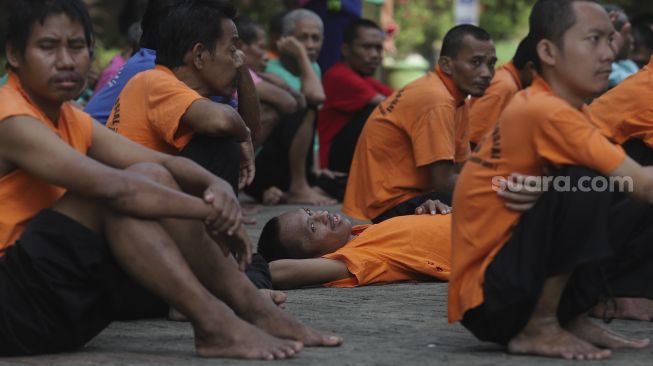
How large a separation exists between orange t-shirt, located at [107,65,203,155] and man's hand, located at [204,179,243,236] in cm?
118

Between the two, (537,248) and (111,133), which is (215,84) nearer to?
(111,133)

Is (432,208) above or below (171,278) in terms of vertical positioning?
below

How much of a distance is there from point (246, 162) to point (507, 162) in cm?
223

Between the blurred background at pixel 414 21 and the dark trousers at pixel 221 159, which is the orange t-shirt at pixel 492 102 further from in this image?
the blurred background at pixel 414 21

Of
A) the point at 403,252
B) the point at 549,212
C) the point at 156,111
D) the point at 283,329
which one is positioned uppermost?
the point at 156,111

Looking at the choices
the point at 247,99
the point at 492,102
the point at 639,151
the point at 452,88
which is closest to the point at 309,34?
the point at 492,102

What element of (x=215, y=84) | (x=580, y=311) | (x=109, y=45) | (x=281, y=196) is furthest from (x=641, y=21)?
(x=580, y=311)

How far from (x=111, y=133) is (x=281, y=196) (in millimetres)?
5440

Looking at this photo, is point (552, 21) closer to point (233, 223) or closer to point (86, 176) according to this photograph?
point (233, 223)

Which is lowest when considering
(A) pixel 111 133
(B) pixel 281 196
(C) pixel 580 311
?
(B) pixel 281 196

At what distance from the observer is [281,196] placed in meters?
10.1

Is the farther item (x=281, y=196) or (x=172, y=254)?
(x=281, y=196)

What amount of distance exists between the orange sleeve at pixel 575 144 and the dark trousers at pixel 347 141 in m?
6.19

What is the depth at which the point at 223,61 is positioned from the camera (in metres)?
5.83
